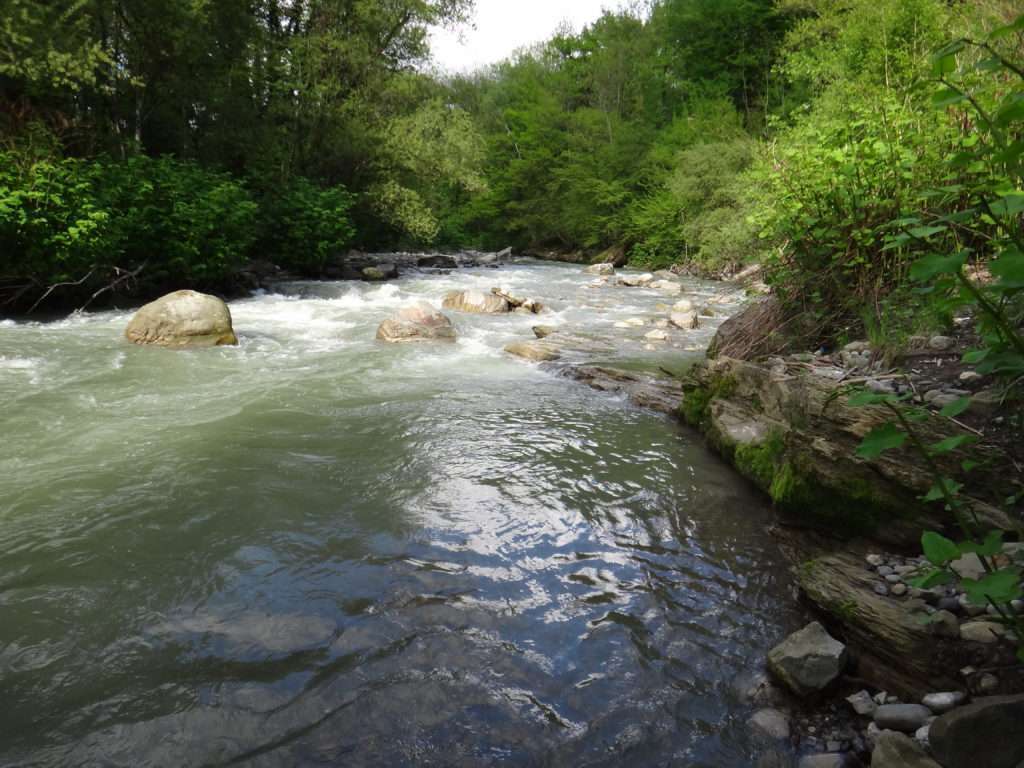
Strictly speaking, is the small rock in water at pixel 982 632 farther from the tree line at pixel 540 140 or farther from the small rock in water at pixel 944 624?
the tree line at pixel 540 140

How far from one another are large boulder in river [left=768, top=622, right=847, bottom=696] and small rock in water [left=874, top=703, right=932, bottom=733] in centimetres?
24

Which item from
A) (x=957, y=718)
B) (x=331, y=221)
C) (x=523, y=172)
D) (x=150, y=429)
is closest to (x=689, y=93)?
(x=523, y=172)

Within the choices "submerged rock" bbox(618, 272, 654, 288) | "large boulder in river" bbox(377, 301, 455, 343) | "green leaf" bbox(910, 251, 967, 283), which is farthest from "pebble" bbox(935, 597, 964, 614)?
"submerged rock" bbox(618, 272, 654, 288)

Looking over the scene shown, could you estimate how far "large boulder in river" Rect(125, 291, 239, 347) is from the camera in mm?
9039

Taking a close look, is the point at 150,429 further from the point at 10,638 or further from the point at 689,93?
the point at 689,93

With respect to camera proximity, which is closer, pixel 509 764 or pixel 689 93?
pixel 509 764

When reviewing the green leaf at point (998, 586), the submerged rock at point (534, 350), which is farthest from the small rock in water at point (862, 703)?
the submerged rock at point (534, 350)

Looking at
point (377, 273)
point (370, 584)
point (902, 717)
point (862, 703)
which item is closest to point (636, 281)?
point (377, 273)

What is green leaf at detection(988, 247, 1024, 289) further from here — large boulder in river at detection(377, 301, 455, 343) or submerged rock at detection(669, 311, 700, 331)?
submerged rock at detection(669, 311, 700, 331)

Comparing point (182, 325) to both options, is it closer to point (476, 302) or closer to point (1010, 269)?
point (476, 302)

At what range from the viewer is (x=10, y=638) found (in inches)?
111

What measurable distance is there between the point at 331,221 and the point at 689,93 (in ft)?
71.0

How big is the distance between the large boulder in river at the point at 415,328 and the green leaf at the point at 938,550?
28.8 ft

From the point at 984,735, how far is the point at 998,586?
76 cm
